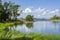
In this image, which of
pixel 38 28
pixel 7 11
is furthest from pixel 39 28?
pixel 7 11

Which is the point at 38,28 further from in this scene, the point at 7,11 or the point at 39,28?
the point at 7,11

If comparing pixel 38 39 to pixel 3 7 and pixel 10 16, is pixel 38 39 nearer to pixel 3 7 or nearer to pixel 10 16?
pixel 3 7

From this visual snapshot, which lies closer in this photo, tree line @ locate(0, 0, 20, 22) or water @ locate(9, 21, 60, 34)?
water @ locate(9, 21, 60, 34)

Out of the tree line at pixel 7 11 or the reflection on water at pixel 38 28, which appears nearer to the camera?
the reflection on water at pixel 38 28

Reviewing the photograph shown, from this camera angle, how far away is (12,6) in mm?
76750

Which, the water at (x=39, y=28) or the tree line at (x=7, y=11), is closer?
the water at (x=39, y=28)

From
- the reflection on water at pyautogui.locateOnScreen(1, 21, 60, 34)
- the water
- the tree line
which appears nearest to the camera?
the water

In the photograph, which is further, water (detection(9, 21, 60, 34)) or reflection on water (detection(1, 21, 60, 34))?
reflection on water (detection(1, 21, 60, 34))

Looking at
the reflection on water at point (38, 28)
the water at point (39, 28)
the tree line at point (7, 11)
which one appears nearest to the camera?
the water at point (39, 28)

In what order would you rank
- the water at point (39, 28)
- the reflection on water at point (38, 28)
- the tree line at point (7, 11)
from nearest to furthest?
the water at point (39, 28)
the reflection on water at point (38, 28)
the tree line at point (7, 11)

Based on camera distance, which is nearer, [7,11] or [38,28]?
[38,28]

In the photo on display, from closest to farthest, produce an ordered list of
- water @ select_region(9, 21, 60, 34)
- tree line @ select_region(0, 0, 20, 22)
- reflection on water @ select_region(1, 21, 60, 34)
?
1. water @ select_region(9, 21, 60, 34)
2. reflection on water @ select_region(1, 21, 60, 34)
3. tree line @ select_region(0, 0, 20, 22)

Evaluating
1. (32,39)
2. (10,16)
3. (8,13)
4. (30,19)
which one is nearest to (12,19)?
(10,16)

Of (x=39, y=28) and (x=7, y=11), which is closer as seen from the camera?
(x=39, y=28)
